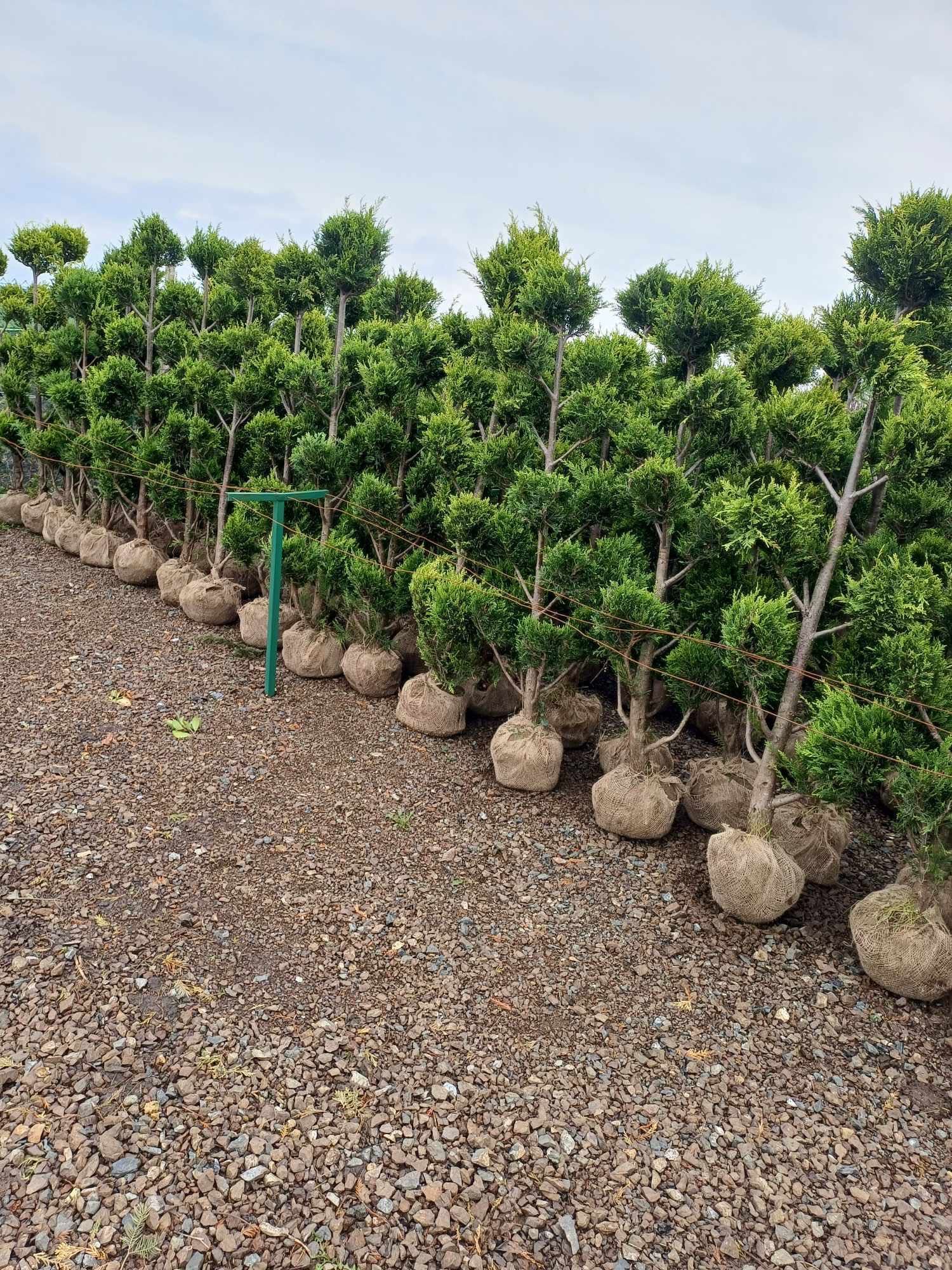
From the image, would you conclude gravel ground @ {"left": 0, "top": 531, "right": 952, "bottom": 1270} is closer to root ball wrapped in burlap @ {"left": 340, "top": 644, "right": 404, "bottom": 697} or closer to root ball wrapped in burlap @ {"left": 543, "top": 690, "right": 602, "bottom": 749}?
root ball wrapped in burlap @ {"left": 543, "top": 690, "right": 602, "bottom": 749}

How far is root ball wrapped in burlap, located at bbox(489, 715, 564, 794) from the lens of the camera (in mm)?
7715

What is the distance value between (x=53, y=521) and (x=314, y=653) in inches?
298

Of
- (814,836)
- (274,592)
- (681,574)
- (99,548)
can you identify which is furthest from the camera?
(99,548)

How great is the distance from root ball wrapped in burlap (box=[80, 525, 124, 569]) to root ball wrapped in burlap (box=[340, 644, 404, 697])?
5.81m

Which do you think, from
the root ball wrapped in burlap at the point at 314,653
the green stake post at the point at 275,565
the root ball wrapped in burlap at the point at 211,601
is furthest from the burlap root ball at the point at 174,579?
the green stake post at the point at 275,565

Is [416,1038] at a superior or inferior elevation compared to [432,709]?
inferior

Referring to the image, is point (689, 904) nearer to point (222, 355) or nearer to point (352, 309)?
point (222, 355)

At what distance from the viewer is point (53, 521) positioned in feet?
47.3

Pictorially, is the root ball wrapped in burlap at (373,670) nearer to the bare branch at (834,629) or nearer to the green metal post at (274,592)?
the green metal post at (274,592)

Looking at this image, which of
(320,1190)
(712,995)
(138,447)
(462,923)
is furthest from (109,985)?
(138,447)

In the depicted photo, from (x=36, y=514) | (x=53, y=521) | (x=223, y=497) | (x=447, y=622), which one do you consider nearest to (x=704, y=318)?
(x=447, y=622)

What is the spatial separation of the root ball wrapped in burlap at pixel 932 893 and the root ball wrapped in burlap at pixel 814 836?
892 millimetres

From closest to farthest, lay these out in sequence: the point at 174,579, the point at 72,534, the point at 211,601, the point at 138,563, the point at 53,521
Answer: the point at 211,601
the point at 174,579
the point at 138,563
the point at 72,534
the point at 53,521

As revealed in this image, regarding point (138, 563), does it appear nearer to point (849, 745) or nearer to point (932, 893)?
point (849, 745)
